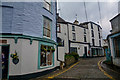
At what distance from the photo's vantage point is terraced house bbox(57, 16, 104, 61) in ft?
71.0

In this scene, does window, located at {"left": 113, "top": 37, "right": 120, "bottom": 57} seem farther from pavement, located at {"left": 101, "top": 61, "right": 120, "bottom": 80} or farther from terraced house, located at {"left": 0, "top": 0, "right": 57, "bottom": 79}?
terraced house, located at {"left": 0, "top": 0, "right": 57, "bottom": 79}

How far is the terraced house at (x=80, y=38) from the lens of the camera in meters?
21.6

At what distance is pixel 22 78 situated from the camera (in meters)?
6.68

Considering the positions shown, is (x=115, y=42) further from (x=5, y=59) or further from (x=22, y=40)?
(x=5, y=59)

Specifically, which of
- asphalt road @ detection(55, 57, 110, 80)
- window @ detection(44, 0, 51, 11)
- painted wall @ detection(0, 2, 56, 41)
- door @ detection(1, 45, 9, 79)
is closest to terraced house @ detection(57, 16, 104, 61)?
window @ detection(44, 0, 51, 11)

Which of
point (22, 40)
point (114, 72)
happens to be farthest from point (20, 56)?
point (114, 72)

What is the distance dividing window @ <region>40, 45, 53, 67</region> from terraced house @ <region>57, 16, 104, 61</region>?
913cm

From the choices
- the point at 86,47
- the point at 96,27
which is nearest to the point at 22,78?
the point at 86,47

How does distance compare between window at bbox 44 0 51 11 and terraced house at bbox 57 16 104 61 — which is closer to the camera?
window at bbox 44 0 51 11

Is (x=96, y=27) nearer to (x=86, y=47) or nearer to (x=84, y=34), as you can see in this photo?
(x=84, y=34)

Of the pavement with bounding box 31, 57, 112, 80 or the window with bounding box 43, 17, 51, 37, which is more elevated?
the window with bounding box 43, 17, 51, 37

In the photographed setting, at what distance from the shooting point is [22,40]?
708 cm

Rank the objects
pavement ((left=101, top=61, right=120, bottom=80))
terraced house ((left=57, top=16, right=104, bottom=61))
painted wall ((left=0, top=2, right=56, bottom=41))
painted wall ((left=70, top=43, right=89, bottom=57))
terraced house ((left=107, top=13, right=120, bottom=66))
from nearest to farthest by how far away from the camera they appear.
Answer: pavement ((left=101, top=61, right=120, bottom=80)), painted wall ((left=0, top=2, right=56, bottom=41)), terraced house ((left=107, top=13, right=120, bottom=66)), terraced house ((left=57, top=16, right=104, bottom=61)), painted wall ((left=70, top=43, right=89, bottom=57))

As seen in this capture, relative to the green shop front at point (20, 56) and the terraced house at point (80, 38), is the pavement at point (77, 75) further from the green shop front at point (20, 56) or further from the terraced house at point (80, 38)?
the terraced house at point (80, 38)
